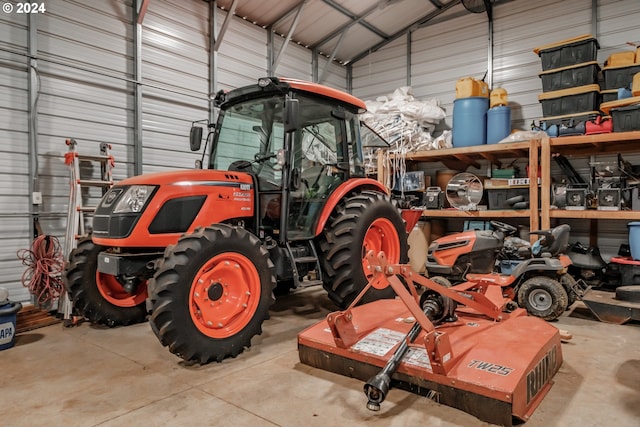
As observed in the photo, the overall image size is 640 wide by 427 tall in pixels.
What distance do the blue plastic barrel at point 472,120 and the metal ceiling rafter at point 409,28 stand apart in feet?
6.85

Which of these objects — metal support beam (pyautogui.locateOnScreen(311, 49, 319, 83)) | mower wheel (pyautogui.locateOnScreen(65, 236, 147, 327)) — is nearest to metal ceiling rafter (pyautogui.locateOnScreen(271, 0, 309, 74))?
metal support beam (pyautogui.locateOnScreen(311, 49, 319, 83))

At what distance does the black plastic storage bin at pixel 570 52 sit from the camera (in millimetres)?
4844

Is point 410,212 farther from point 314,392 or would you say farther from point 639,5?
point 639,5

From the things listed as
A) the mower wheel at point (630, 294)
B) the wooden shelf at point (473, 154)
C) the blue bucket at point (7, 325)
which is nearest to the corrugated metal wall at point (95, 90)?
the blue bucket at point (7, 325)

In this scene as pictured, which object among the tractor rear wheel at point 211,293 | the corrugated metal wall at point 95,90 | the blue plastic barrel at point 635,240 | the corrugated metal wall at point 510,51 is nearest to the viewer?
the tractor rear wheel at point 211,293

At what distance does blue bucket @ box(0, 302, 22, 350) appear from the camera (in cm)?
279

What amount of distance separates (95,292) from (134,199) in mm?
1052

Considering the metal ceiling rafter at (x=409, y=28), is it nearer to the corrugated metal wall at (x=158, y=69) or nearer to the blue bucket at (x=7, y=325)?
the corrugated metal wall at (x=158, y=69)

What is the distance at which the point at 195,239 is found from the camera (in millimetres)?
2369

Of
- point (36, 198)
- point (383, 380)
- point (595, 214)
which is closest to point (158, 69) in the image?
point (36, 198)

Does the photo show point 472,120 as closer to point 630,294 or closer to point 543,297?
point 543,297

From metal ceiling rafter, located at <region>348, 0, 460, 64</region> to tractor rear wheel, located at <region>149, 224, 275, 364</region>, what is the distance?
602cm

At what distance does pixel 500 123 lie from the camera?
5.46m

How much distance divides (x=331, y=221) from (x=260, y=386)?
159cm
